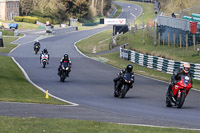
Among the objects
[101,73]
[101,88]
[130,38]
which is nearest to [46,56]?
[101,73]

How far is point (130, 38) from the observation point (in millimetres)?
68312

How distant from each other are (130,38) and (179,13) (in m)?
14.3

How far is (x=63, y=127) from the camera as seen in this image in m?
11.1

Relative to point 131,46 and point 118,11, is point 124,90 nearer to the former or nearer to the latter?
point 131,46

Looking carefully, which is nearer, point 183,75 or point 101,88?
point 183,75

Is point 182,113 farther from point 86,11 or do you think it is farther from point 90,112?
point 86,11

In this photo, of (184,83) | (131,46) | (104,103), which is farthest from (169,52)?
(184,83)

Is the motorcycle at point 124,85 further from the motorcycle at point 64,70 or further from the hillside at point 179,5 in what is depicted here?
the hillside at point 179,5

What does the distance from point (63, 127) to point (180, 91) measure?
6861 mm

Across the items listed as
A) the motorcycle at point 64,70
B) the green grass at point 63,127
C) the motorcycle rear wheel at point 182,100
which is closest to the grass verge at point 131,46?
the motorcycle at point 64,70

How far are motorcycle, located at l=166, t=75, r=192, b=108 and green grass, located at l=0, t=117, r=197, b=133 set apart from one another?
5362 millimetres

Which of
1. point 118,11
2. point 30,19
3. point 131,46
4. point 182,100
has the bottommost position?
point 30,19

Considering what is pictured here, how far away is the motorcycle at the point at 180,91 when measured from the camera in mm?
16812

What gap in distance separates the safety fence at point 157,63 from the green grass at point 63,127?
22304 millimetres
